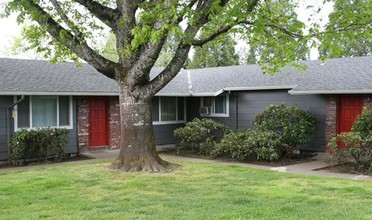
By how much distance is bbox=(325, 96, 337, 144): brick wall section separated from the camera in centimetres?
1461

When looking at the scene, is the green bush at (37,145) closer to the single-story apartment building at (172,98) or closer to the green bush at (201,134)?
the single-story apartment building at (172,98)

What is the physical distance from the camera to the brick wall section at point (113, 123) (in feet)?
54.1

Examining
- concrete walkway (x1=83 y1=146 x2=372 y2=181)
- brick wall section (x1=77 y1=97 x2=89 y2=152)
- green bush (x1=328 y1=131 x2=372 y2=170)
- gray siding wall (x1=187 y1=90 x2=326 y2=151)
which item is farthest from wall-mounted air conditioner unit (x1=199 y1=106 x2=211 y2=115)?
green bush (x1=328 y1=131 x2=372 y2=170)

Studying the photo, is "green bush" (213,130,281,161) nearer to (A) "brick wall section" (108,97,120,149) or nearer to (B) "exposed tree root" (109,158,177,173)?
(B) "exposed tree root" (109,158,177,173)

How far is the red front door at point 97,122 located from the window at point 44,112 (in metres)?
1.06

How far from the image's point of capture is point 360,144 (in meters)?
11.2

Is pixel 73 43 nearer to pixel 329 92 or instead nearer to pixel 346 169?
pixel 346 169

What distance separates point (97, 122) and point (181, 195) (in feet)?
29.4

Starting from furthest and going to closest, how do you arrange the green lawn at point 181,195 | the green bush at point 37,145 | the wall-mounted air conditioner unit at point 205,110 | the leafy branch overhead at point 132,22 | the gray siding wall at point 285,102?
the wall-mounted air conditioner unit at point 205,110 → the gray siding wall at point 285,102 → the green bush at point 37,145 → the leafy branch overhead at point 132,22 → the green lawn at point 181,195

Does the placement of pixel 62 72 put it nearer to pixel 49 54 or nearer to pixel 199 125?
pixel 49 54

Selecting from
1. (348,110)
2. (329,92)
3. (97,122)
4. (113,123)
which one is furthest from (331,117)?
(97,122)

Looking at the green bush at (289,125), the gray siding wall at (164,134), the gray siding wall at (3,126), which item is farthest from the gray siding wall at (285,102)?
the gray siding wall at (3,126)

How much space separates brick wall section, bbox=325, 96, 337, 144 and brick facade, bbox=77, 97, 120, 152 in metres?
7.62

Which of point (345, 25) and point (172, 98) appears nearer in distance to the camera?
point (345, 25)
